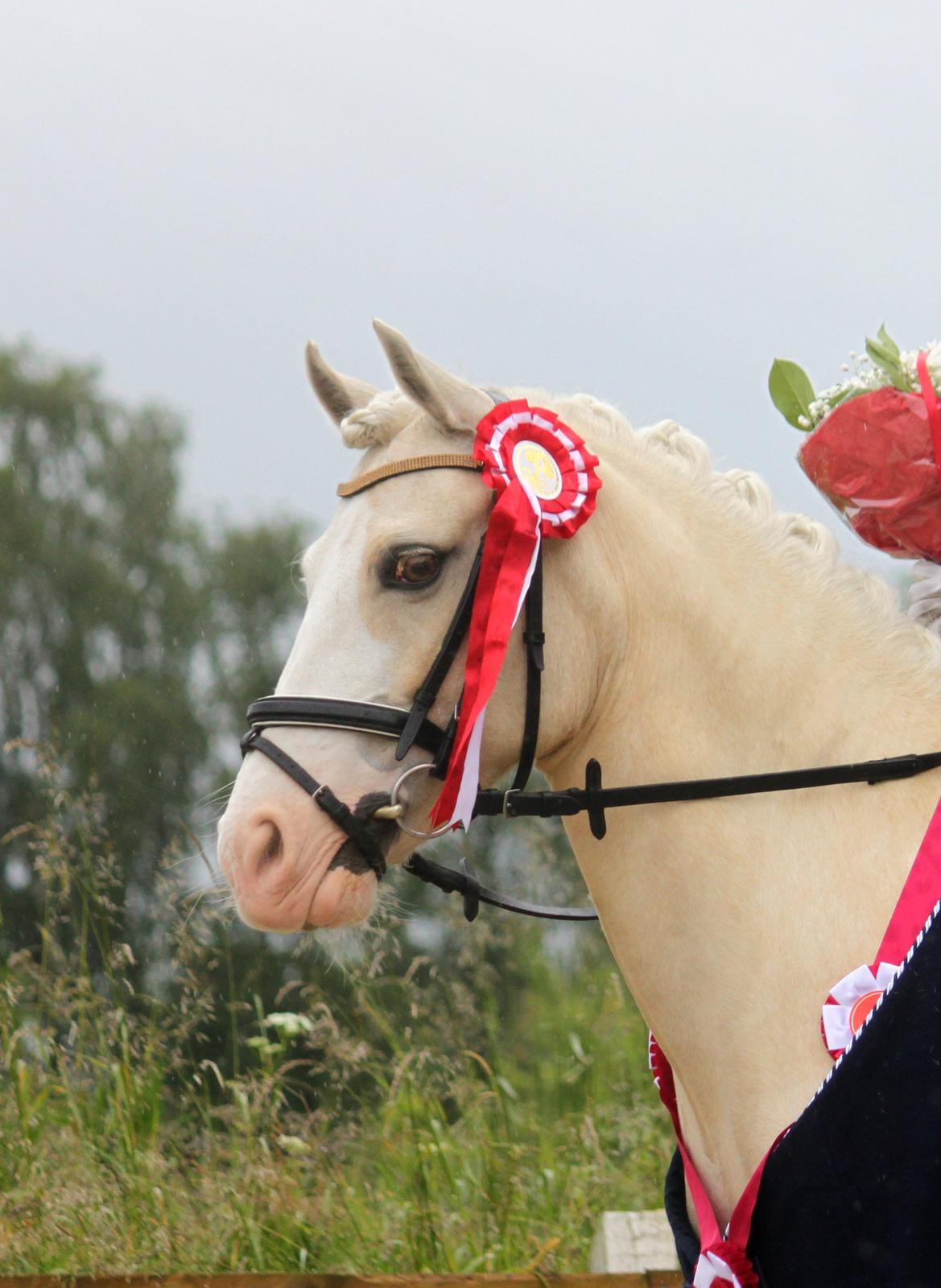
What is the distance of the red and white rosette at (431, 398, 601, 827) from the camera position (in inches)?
87.4

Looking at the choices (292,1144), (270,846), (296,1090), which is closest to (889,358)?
(270,846)

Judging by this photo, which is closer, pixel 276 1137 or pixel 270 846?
pixel 270 846

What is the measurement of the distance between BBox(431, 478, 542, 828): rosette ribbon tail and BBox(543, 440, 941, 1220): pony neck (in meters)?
0.17

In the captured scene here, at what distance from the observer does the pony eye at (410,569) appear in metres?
2.28

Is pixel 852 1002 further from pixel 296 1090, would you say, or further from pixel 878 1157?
pixel 296 1090

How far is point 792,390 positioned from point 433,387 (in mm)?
804

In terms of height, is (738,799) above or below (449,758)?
below

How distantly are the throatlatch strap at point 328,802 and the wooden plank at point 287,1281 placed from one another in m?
1.33

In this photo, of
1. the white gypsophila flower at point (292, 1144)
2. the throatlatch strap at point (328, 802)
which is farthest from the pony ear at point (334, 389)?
the white gypsophila flower at point (292, 1144)

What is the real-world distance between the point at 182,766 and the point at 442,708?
1099cm

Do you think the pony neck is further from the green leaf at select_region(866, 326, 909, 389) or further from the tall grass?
the tall grass

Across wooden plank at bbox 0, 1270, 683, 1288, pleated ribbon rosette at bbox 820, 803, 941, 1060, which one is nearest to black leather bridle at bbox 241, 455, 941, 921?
pleated ribbon rosette at bbox 820, 803, 941, 1060

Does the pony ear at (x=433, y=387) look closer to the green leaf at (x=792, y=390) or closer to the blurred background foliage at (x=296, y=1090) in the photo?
the green leaf at (x=792, y=390)

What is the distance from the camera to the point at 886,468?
241cm
